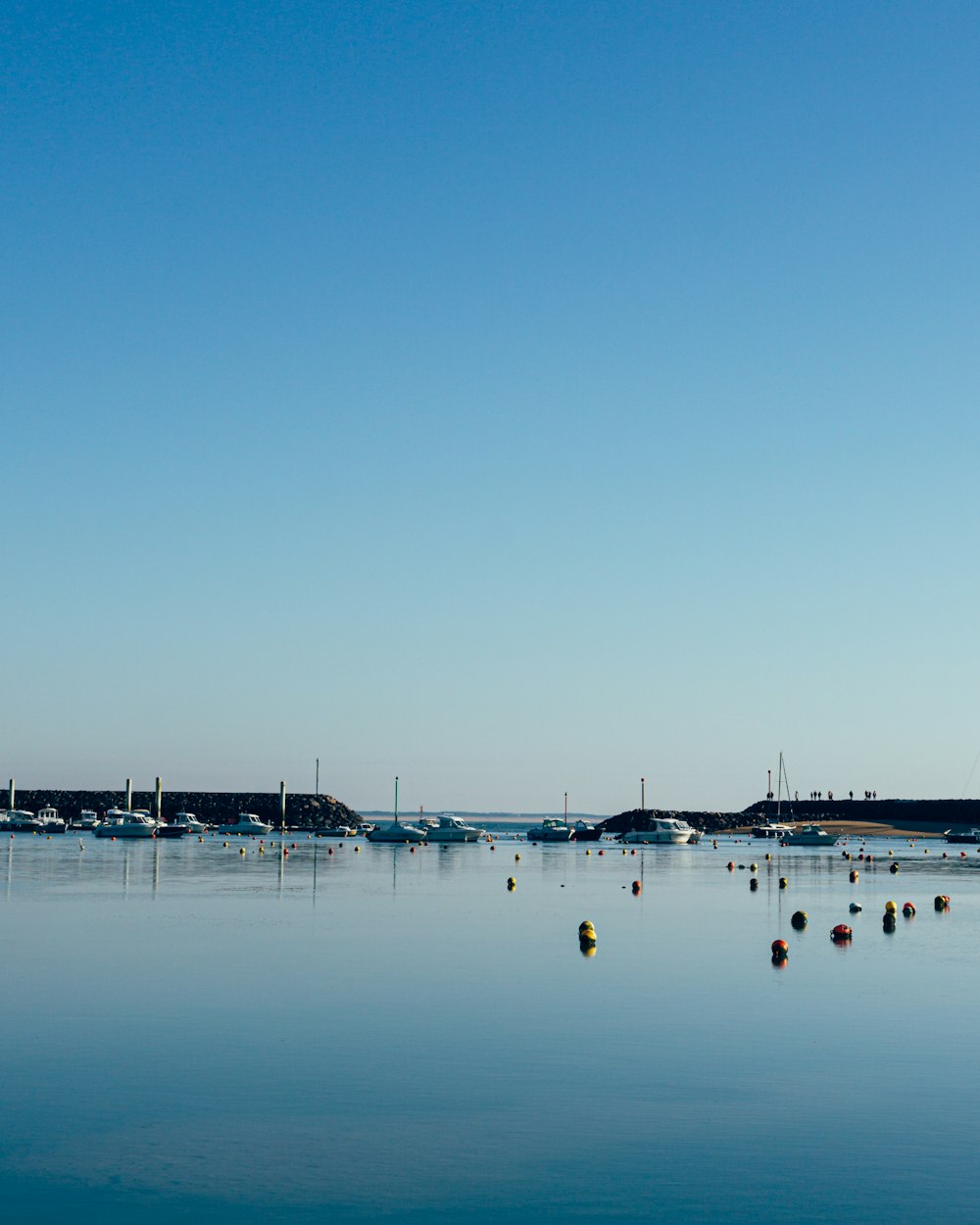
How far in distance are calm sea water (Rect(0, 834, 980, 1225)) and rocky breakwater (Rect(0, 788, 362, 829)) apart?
439 feet

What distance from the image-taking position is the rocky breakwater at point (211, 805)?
609ft

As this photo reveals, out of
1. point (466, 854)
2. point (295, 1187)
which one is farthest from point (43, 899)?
point (466, 854)

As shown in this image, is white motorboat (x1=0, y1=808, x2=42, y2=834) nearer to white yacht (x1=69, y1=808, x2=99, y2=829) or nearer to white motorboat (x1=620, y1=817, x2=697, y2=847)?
white yacht (x1=69, y1=808, x2=99, y2=829)

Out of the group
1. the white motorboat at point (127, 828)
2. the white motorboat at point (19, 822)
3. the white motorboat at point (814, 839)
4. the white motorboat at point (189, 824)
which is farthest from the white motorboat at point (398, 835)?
the white motorboat at point (814, 839)

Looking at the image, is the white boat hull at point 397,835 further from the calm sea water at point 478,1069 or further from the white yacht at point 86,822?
the calm sea water at point 478,1069

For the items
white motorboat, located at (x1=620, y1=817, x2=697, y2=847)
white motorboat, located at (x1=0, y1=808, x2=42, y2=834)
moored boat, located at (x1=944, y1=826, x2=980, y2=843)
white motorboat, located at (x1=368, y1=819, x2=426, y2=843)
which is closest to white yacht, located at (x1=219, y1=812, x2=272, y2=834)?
white motorboat, located at (x1=368, y1=819, x2=426, y2=843)

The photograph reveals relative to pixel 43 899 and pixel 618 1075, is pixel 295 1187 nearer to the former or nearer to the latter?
pixel 618 1075

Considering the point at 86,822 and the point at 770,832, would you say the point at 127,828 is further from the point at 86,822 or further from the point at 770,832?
the point at 770,832

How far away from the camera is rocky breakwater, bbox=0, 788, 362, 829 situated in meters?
186

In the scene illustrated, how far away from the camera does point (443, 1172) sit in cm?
1838

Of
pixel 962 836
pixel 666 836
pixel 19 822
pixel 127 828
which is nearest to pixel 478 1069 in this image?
pixel 127 828

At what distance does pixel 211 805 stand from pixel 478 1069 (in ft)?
560

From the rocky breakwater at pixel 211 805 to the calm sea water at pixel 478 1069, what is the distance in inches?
5269

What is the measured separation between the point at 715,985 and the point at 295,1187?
20655mm
